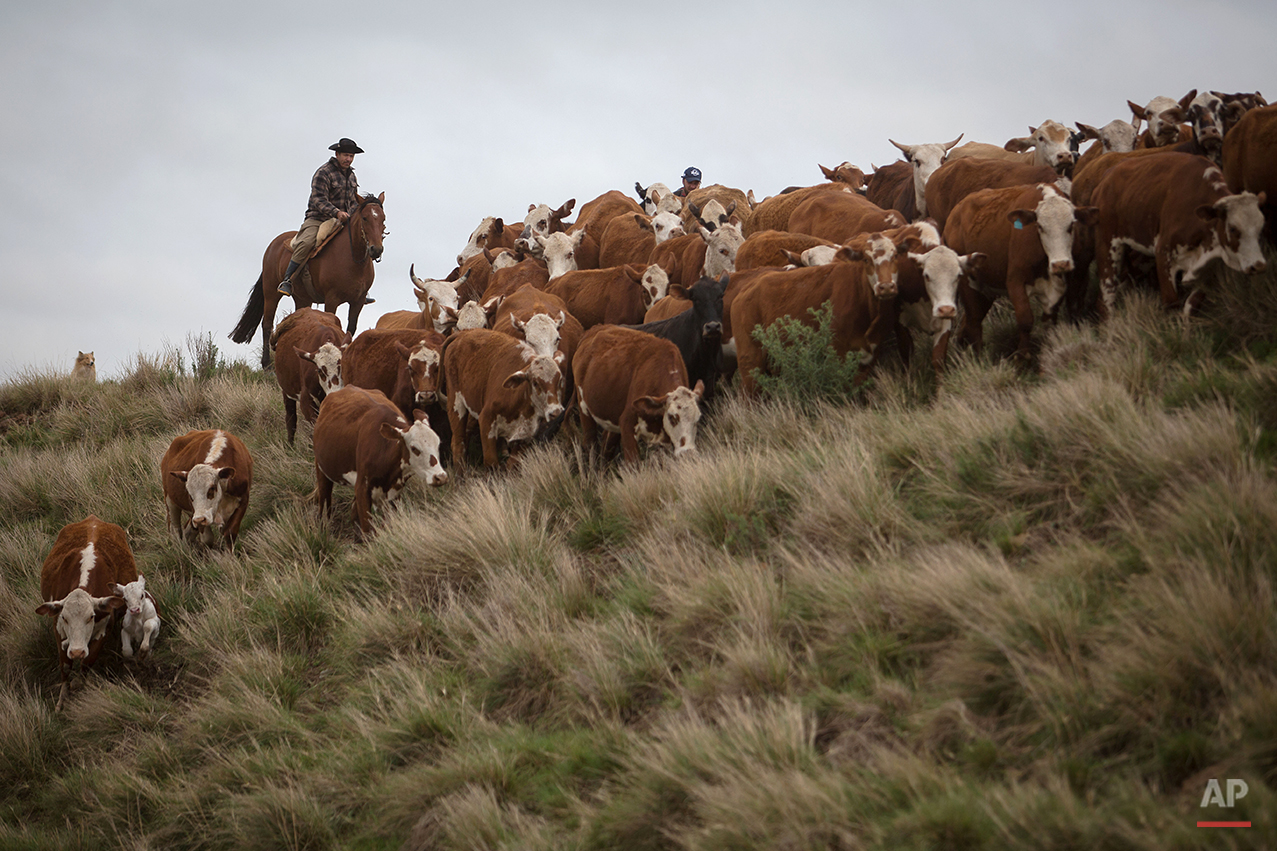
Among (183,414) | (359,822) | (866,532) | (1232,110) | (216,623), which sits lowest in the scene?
(359,822)

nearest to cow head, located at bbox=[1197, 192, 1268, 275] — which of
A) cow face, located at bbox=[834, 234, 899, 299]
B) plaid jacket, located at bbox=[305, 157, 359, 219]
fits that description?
cow face, located at bbox=[834, 234, 899, 299]

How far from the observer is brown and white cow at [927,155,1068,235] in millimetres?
12836

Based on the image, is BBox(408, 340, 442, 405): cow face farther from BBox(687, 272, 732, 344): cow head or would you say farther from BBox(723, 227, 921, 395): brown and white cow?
BBox(723, 227, 921, 395): brown and white cow

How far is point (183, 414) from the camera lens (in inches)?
758

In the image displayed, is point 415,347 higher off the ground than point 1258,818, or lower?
higher

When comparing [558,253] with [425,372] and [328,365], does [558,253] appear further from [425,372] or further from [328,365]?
[425,372]

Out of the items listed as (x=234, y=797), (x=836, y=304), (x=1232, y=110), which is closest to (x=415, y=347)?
(x=836, y=304)

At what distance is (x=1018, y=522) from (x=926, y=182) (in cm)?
991

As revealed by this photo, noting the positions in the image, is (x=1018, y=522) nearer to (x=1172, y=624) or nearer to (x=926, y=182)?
(x=1172, y=624)

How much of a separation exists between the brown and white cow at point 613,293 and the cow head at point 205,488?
5416 mm

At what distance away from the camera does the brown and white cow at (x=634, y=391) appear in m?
10.2

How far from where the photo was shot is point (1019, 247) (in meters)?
9.88

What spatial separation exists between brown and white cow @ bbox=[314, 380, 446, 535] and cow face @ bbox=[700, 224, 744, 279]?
16.8 feet

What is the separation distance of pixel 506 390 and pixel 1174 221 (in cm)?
694
